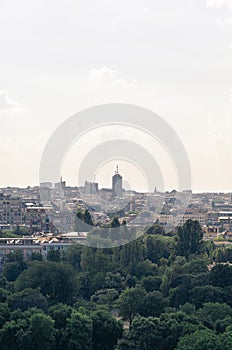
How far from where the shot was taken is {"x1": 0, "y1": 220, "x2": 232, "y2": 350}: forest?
1542cm

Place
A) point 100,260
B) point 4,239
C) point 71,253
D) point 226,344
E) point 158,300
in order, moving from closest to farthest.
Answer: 1. point 226,344
2. point 158,300
3. point 100,260
4. point 71,253
5. point 4,239

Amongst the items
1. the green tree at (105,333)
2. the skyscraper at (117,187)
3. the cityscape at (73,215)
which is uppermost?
the skyscraper at (117,187)

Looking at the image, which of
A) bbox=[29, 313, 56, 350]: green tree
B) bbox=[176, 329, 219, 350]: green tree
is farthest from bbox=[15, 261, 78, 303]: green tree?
bbox=[176, 329, 219, 350]: green tree

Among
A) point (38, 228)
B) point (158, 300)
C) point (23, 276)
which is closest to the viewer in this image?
point (158, 300)

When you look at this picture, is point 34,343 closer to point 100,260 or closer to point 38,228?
point 100,260

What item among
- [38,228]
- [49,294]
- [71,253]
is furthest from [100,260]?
[38,228]

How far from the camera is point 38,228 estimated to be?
1385 inches

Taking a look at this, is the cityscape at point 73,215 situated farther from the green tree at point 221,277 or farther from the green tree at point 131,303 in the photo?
the green tree at point 131,303

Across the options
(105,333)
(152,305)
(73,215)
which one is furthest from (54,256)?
(73,215)

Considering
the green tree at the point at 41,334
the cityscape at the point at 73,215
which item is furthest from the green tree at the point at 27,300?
the cityscape at the point at 73,215

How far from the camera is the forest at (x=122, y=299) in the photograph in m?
15.4

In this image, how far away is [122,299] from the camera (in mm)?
18203

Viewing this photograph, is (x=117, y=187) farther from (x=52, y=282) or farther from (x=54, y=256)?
(x=52, y=282)

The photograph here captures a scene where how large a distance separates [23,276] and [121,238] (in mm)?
7015
